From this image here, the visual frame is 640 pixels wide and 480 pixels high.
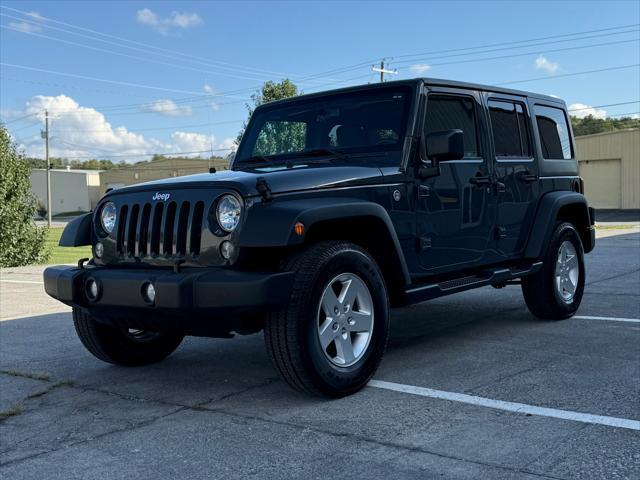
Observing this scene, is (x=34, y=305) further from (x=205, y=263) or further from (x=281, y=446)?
(x=281, y=446)

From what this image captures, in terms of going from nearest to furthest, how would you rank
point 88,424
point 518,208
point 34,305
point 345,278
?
point 88,424, point 345,278, point 518,208, point 34,305

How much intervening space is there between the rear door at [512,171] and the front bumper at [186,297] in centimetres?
269

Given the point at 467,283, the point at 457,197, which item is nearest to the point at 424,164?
the point at 457,197

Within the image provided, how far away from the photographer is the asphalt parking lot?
335 centimetres

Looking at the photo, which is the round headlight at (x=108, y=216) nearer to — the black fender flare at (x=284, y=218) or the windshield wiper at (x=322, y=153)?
the black fender flare at (x=284, y=218)

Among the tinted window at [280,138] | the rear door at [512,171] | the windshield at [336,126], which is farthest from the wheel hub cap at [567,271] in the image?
the tinted window at [280,138]

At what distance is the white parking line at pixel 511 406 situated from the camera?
12.5 ft

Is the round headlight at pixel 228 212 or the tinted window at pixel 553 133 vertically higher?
the tinted window at pixel 553 133

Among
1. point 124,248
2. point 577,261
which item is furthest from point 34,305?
point 577,261

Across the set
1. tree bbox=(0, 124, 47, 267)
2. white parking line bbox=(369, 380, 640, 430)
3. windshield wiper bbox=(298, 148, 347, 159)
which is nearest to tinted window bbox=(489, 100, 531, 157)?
windshield wiper bbox=(298, 148, 347, 159)

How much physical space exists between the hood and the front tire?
1.28 feet

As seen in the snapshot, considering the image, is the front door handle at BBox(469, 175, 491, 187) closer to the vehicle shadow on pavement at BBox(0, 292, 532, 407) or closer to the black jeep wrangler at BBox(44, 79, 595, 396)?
the black jeep wrangler at BBox(44, 79, 595, 396)

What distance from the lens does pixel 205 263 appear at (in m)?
4.25

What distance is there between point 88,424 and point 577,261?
16.6 feet
